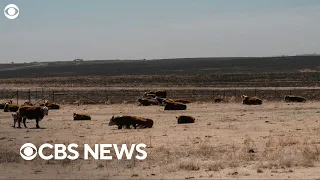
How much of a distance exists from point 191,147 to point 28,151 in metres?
5.81

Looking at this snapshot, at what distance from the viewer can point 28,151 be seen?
17938 millimetres

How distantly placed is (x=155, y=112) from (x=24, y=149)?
1804cm

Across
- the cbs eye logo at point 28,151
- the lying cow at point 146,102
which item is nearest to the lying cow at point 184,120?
the cbs eye logo at point 28,151

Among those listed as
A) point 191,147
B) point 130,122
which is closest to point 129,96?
point 130,122

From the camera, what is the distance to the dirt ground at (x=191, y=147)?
1423 cm

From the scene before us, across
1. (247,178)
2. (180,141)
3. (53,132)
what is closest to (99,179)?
(247,178)

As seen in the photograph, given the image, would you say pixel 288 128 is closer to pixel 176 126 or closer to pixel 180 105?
pixel 176 126

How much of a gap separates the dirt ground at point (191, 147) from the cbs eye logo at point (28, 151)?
254 mm

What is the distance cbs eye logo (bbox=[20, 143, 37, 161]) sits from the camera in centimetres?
1681

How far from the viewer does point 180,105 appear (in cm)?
3784

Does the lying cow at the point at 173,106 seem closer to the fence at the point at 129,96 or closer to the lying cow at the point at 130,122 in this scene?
the fence at the point at 129,96

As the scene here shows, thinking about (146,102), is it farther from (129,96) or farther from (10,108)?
(129,96)

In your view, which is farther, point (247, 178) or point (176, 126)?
point (176, 126)

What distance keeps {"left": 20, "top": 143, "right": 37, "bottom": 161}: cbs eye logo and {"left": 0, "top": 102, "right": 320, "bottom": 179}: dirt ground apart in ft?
0.83
